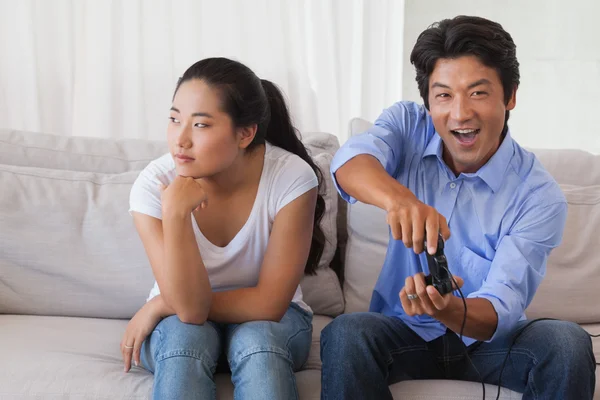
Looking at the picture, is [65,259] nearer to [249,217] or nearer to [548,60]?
[249,217]

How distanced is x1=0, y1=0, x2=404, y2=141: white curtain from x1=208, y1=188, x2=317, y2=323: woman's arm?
1277 mm

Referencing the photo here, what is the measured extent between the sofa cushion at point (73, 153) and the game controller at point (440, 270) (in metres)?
1.02

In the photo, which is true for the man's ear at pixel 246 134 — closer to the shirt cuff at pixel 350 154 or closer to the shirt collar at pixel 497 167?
the shirt cuff at pixel 350 154

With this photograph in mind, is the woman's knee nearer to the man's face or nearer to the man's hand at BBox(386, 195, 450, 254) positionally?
the man's hand at BBox(386, 195, 450, 254)

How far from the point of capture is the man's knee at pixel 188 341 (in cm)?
148

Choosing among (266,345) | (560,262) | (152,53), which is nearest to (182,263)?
(266,345)

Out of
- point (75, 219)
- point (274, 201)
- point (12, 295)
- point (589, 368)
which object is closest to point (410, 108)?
point (274, 201)

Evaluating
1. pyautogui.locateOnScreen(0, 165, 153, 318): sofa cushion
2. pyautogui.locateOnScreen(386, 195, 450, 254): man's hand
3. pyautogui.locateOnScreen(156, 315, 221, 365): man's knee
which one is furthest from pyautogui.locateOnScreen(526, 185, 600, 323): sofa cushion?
pyautogui.locateOnScreen(0, 165, 153, 318): sofa cushion

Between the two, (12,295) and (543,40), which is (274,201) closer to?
(12,295)

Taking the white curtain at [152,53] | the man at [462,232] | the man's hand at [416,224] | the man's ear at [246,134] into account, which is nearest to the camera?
the man's hand at [416,224]

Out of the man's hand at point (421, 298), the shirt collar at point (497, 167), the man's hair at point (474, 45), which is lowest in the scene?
the man's hand at point (421, 298)

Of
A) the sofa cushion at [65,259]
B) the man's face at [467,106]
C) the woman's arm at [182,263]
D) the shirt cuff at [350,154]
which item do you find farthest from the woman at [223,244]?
the man's face at [467,106]

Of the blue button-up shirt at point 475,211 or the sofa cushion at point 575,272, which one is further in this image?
the sofa cushion at point 575,272

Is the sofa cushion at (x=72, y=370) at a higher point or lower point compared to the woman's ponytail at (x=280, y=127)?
lower
